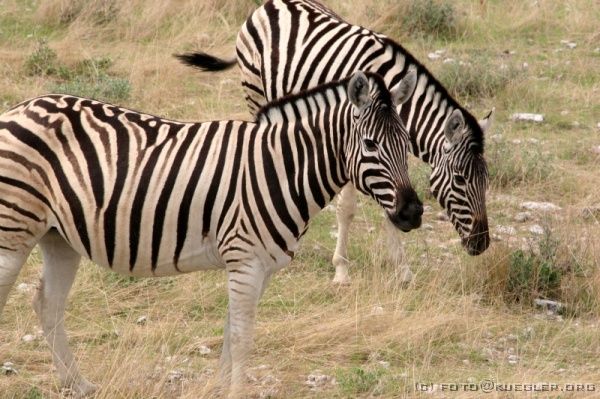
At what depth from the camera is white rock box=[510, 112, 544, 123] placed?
10.3 meters

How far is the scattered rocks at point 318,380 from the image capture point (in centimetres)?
602

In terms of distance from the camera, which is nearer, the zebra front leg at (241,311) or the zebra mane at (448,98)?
the zebra front leg at (241,311)

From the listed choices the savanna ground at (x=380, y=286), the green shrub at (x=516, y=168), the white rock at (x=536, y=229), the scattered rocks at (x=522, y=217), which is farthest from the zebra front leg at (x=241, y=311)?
the green shrub at (x=516, y=168)

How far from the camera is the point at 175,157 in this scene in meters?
5.54

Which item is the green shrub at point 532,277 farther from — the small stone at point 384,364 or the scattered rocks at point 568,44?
the scattered rocks at point 568,44

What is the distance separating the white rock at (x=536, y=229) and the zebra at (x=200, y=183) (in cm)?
294

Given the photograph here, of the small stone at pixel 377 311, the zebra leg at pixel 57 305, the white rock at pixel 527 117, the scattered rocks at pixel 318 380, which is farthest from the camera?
the white rock at pixel 527 117

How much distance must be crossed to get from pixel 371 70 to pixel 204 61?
1.52 metres

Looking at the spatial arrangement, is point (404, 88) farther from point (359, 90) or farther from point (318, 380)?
point (318, 380)

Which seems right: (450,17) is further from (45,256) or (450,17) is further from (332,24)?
(45,256)

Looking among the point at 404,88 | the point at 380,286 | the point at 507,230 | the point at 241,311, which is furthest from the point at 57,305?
the point at 507,230

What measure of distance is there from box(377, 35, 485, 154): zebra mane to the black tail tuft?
1.43m

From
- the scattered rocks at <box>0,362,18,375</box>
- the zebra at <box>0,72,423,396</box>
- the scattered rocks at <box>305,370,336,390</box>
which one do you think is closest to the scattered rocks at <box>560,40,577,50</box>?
the zebra at <box>0,72,423,396</box>

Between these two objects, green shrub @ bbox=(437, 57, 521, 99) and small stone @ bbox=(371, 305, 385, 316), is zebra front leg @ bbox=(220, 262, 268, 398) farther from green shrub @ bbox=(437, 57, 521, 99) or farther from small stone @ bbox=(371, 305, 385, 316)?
green shrub @ bbox=(437, 57, 521, 99)
